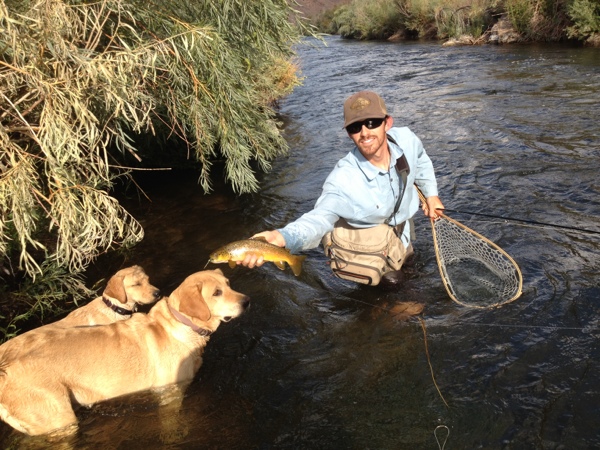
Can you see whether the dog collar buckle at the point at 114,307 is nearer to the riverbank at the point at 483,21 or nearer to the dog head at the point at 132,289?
the dog head at the point at 132,289

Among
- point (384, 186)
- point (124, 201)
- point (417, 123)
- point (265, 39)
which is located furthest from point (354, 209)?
point (417, 123)

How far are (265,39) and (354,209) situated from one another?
14.7 feet

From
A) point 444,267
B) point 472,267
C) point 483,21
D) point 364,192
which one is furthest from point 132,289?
point 483,21

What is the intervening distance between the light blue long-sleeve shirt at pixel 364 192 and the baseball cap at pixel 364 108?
0.43 metres

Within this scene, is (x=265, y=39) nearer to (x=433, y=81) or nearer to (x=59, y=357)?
(x=59, y=357)

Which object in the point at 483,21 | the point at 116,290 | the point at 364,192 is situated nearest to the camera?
the point at 364,192

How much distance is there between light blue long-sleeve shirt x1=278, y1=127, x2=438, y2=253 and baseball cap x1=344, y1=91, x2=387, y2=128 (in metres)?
0.43

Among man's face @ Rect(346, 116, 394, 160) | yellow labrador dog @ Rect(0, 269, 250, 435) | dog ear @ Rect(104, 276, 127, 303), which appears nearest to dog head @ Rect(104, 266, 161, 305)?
dog ear @ Rect(104, 276, 127, 303)

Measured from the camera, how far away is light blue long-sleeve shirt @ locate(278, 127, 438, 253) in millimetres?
5441

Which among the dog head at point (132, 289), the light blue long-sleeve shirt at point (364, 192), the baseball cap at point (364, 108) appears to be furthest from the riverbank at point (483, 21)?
the dog head at point (132, 289)

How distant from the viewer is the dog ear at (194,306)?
16.4 feet

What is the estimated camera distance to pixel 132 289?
19.7ft

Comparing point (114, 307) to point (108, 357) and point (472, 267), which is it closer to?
point (108, 357)

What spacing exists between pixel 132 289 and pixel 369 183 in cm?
295
